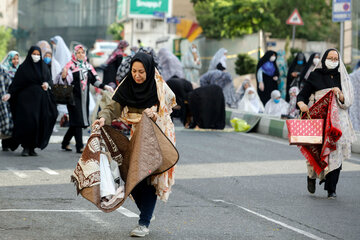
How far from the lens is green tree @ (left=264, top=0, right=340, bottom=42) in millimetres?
49594

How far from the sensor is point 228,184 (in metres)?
11.0

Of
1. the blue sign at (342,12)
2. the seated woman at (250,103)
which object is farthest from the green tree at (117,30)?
the blue sign at (342,12)

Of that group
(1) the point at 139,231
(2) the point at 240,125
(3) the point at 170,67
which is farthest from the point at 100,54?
(1) the point at 139,231

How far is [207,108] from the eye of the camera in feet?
65.1

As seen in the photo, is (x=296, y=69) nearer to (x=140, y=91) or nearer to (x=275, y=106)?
(x=275, y=106)

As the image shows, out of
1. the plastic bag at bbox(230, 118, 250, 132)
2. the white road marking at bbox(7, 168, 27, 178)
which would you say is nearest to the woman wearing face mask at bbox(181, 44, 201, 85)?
the plastic bag at bbox(230, 118, 250, 132)

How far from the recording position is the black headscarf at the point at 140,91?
7.18m

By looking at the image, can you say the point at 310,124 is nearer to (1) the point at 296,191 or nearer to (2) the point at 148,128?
(1) the point at 296,191

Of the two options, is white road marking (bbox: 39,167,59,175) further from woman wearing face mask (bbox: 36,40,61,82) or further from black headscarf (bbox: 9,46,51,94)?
woman wearing face mask (bbox: 36,40,61,82)

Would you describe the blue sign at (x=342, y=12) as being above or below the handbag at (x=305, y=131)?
above

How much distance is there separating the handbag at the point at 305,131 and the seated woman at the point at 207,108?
9.74 meters

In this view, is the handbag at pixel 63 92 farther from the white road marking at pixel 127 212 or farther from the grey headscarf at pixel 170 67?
the grey headscarf at pixel 170 67

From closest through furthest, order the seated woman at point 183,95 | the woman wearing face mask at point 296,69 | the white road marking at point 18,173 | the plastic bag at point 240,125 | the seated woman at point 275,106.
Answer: the white road marking at point 18,173
the plastic bag at point 240,125
the seated woman at point 183,95
the seated woman at point 275,106
the woman wearing face mask at point 296,69

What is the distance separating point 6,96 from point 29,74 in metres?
0.46
